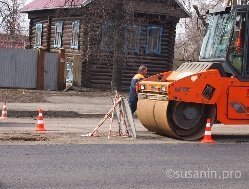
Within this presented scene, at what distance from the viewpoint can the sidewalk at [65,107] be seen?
20788mm

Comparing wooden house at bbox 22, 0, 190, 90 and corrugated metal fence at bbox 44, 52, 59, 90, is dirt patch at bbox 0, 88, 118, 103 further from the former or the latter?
wooden house at bbox 22, 0, 190, 90

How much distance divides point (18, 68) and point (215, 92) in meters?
17.3

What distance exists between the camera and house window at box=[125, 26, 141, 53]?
30.6 meters

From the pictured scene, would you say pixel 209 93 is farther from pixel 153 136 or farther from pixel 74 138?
pixel 74 138

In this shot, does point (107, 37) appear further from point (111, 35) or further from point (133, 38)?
point (133, 38)

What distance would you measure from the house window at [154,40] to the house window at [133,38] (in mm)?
1042

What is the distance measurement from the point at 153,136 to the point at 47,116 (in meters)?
6.49

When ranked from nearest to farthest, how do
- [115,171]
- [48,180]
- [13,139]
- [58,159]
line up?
[48,180], [115,171], [58,159], [13,139]

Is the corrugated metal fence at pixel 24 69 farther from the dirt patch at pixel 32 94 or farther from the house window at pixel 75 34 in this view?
the house window at pixel 75 34

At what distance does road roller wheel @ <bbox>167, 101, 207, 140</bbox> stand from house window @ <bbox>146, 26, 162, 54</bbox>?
64.1ft

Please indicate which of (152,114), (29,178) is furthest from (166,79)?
(29,178)

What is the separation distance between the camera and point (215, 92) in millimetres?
14438

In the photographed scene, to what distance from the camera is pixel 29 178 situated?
8.92 meters

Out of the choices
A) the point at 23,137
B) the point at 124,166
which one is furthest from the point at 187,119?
the point at 124,166
